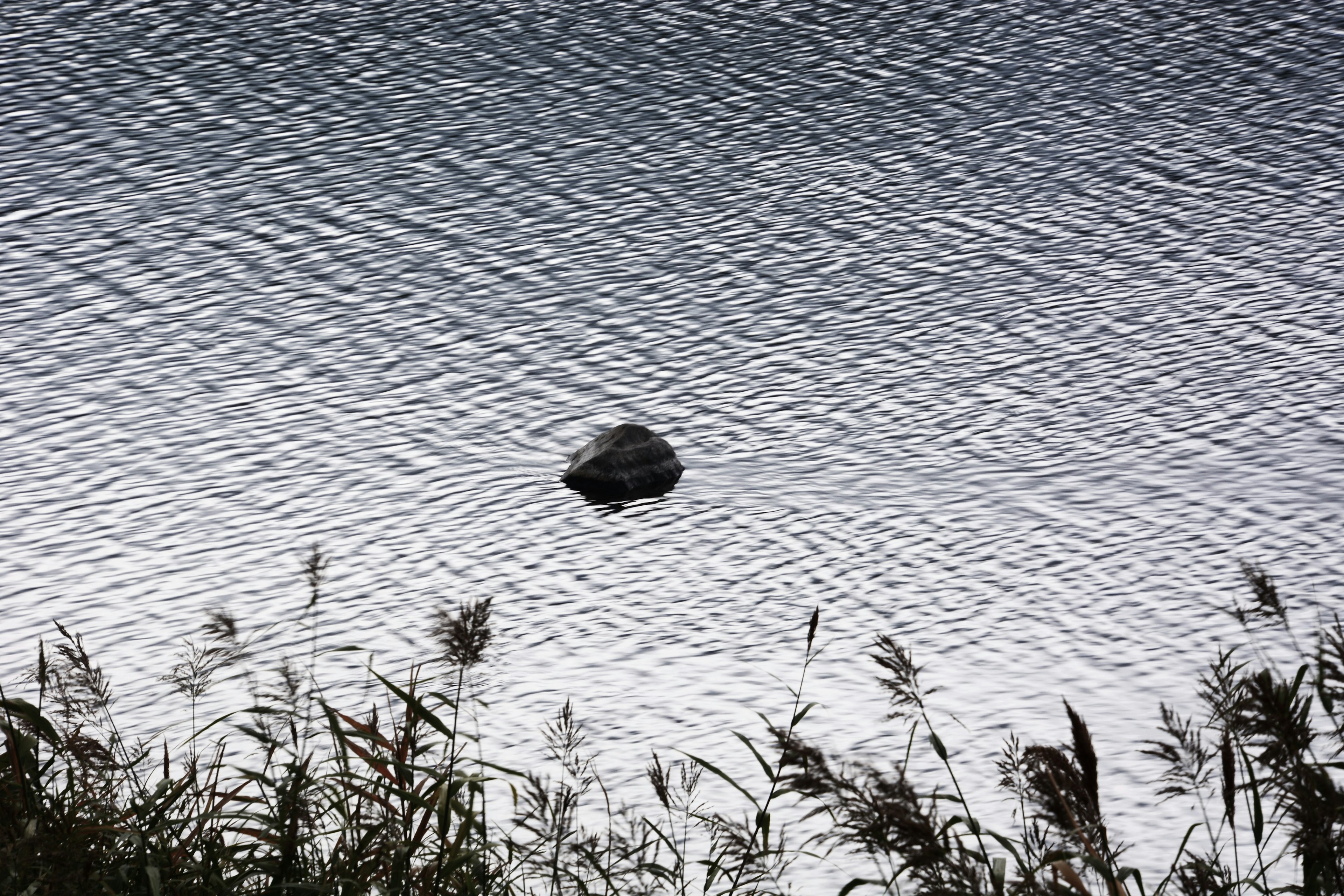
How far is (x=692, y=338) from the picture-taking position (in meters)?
20.8

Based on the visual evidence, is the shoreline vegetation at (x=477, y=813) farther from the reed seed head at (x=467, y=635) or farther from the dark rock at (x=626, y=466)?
the dark rock at (x=626, y=466)

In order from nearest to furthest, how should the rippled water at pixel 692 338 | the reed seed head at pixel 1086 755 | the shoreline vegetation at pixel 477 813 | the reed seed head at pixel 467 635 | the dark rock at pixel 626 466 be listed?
1. the reed seed head at pixel 1086 755
2. the shoreline vegetation at pixel 477 813
3. the reed seed head at pixel 467 635
4. the rippled water at pixel 692 338
5. the dark rock at pixel 626 466

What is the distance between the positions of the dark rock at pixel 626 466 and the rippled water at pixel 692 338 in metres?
0.33

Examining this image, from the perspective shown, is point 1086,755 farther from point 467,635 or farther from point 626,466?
point 626,466

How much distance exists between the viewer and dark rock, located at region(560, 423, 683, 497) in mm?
17344

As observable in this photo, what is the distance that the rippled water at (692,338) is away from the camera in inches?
587

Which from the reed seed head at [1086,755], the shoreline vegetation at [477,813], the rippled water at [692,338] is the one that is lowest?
the rippled water at [692,338]

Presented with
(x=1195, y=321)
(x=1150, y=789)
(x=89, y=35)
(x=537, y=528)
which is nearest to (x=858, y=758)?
(x=1150, y=789)

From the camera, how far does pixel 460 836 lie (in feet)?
18.7

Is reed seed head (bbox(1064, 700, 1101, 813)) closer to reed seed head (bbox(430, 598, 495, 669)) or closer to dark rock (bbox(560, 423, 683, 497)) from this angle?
reed seed head (bbox(430, 598, 495, 669))

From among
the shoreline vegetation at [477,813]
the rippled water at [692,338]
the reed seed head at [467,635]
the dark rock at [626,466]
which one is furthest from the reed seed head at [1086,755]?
the dark rock at [626,466]

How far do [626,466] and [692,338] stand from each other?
3875 millimetres

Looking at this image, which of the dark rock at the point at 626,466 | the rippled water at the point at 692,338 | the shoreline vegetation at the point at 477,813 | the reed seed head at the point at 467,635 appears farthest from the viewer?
the dark rock at the point at 626,466

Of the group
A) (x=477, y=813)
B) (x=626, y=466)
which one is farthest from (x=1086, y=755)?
(x=626, y=466)
